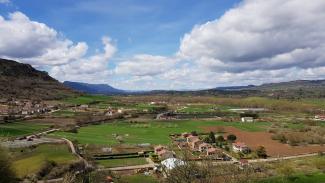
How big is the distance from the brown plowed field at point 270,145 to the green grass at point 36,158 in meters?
34.7

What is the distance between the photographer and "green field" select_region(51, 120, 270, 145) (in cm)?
8231

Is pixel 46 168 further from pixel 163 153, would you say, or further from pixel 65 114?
pixel 65 114

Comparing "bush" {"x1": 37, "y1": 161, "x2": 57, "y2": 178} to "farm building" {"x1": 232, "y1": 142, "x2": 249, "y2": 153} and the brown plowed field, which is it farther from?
the brown plowed field

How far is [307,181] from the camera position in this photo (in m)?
49.8

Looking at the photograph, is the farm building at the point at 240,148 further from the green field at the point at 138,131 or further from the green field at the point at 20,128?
the green field at the point at 20,128

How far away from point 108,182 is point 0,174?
35.7 ft

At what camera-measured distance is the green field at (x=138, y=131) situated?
270 feet

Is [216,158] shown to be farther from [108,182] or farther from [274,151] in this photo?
[108,182]

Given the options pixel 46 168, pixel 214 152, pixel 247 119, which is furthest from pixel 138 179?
pixel 247 119

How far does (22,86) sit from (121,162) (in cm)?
12546

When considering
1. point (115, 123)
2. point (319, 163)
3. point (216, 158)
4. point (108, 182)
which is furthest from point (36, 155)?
point (115, 123)

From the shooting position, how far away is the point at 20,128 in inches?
3575

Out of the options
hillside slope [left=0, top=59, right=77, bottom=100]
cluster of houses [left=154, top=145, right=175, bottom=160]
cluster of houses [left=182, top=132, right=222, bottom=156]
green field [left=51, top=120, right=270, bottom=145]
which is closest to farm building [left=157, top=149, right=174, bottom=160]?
cluster of houses [left=154, top=145, right=175, bottom=160]

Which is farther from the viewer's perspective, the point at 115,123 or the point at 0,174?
the point at 115,123
